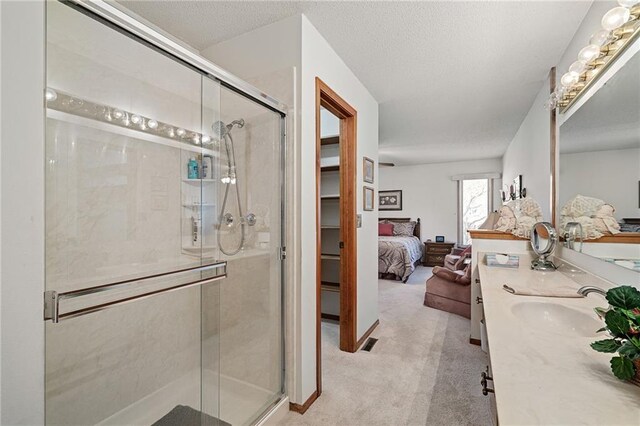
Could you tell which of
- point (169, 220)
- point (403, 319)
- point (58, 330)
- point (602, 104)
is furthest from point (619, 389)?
point (403, 319)

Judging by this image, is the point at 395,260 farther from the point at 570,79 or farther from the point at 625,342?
the point at 625,342

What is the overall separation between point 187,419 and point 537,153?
3731mm

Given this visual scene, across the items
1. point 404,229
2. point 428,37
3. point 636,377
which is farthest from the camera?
point 404,229

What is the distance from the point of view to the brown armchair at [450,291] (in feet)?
11.4

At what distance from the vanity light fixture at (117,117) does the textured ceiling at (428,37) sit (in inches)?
28.2

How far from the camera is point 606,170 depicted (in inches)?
58.3

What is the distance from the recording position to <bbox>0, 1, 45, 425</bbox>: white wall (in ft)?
2.50

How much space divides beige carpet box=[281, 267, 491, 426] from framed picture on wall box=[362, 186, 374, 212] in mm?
1297

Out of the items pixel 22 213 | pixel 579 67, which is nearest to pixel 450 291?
pixel 579 67

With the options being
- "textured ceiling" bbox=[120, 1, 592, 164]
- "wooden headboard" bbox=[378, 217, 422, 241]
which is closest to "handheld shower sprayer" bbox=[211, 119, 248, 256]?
"textured ceiling" bbox=[120, 1, 592, 164]

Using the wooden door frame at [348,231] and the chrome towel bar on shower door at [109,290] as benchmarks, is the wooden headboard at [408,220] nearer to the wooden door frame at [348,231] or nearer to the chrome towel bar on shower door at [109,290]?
the wooden door frame at [348,231]

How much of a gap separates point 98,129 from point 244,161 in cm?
76

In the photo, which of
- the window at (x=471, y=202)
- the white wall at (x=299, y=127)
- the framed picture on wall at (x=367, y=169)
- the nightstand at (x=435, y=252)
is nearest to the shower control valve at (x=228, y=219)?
the white wall at (x=299, y=127)

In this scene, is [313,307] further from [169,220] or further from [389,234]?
[389,234]
